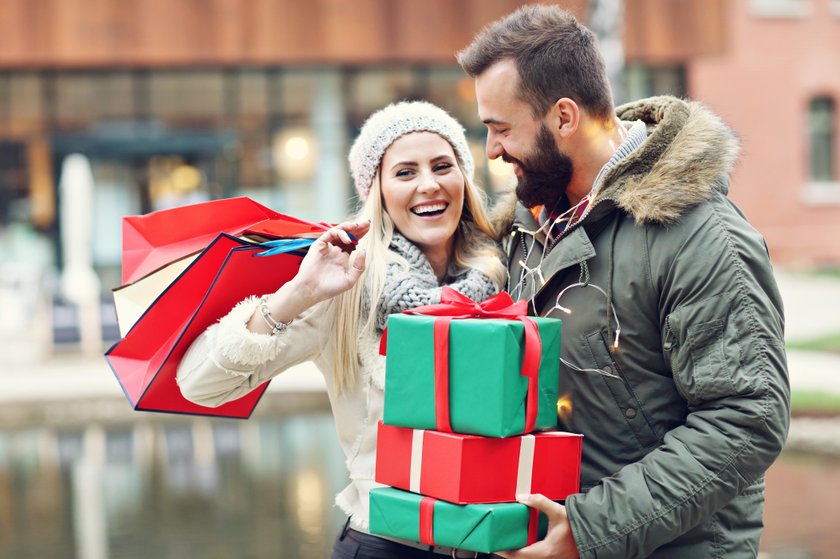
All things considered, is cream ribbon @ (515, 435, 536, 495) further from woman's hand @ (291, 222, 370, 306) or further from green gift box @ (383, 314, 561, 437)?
woman's hand @ (291, 222, 370, 306)

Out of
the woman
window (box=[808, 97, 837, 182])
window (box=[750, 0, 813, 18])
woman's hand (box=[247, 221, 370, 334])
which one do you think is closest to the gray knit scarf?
the woman

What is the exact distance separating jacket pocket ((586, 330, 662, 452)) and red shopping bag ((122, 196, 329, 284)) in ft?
2.96

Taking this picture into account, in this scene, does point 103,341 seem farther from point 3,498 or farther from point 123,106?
point 3,498

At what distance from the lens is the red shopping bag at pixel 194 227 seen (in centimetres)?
298

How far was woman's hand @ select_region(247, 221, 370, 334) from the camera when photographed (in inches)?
106

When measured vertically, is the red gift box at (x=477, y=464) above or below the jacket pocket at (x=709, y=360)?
below

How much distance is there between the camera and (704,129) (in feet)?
8.32

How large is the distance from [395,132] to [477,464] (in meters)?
1.14

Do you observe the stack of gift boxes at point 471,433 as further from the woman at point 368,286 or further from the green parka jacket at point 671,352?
the woman at point 368,286

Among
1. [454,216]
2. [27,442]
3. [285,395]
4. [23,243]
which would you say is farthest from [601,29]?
[23,243]

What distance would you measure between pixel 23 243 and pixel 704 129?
731 inches

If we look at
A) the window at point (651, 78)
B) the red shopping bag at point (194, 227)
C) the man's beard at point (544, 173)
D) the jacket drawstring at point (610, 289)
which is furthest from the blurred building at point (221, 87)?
the jacket drawstring at point (610, 289)

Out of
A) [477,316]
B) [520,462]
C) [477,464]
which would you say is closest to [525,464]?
[520,462]

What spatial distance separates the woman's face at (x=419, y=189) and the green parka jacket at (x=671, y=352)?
48 centimetres
